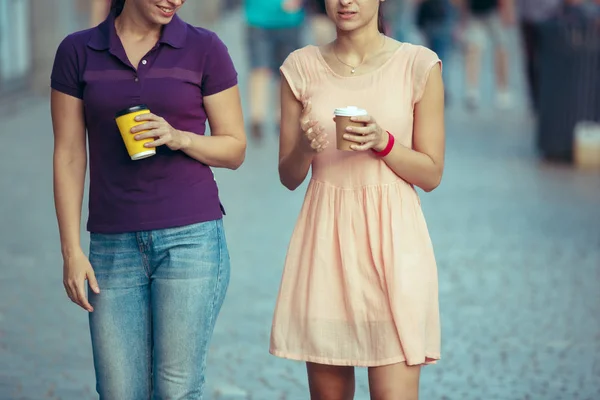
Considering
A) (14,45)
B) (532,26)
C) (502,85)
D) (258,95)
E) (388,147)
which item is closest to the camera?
(388,147)

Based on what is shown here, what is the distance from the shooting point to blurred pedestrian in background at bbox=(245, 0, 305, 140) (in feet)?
44.4

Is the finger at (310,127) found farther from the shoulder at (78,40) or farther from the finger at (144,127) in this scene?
the shoulder at (78,40)

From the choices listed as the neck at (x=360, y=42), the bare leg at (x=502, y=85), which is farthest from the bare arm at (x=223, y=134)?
the bare leg at (x=502, y=85)

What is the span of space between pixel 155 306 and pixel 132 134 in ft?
1.79

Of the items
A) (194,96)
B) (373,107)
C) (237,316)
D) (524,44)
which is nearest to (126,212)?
(194,96)

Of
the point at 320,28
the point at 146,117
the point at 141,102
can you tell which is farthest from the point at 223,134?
the point at 320,28

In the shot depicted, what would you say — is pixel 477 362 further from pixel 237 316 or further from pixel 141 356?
pixel 141 356

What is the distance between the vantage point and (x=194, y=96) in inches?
151

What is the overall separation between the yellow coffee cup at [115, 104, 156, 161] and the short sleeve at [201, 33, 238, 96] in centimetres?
31

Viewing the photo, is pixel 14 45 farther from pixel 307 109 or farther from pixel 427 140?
pixel 307 109

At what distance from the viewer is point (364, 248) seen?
396 centimetres

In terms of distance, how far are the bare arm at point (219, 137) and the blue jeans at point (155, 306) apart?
8.1 inches

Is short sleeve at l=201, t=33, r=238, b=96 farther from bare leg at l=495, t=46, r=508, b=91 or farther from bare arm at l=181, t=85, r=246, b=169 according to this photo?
bare leg at l=495, t=46, r=508, b=91

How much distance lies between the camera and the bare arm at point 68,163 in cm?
386
